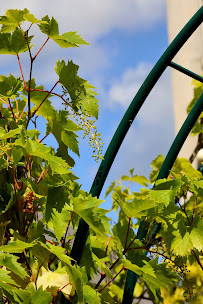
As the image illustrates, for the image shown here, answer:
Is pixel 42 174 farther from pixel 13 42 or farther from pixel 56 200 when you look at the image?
pixel 13 42

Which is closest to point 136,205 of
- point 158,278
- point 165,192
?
point 165,192

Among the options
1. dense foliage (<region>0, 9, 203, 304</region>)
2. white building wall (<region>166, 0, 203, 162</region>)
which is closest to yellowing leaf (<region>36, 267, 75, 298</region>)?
dense foliage (<region>0, 9, 203, 304</region>)

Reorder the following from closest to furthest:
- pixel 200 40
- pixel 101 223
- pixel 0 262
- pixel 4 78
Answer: pixel 0 262 → pixel 101 223 → pixel 4 78 → pixel 200 40

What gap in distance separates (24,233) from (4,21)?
55 cm

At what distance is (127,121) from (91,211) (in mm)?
409

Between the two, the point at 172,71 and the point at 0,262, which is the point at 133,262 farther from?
the point at 172,71

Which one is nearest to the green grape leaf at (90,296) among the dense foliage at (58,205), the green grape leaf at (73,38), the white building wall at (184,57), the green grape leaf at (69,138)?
the dense foliage at (58,205)

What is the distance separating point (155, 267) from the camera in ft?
4.30

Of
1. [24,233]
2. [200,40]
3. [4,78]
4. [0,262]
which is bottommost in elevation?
[0,262]

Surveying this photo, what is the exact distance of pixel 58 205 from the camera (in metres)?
1.17

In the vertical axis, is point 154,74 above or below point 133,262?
above

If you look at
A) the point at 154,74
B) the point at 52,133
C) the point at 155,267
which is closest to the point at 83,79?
the point at 52,133

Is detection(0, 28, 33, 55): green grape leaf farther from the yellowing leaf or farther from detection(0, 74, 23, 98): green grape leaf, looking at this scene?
the yellowing leaf

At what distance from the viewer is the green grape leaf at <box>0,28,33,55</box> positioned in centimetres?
131
